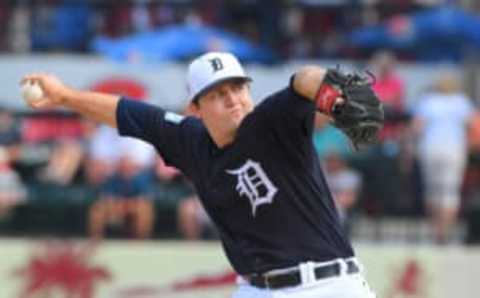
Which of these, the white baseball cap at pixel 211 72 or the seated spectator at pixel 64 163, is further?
the seated spectator at pixel 64 163

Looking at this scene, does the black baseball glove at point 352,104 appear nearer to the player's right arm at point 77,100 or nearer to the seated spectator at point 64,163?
the player's right arm at point 77,100

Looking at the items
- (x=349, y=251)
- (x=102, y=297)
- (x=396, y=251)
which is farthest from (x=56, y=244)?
(x=349, y=251)

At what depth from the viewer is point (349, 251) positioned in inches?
239

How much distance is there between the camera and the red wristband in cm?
536

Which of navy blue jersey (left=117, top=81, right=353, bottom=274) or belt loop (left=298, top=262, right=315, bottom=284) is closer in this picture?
navy blue jersey (left=117, top=81, right=353, bottom=274)

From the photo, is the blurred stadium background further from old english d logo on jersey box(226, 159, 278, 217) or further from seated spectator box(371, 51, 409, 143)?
old english d logo on jersey box(226, 159, 278, 217)

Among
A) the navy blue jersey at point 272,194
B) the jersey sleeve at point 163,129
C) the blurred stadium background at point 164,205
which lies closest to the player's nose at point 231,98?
the navy blue jersey at point 272,194

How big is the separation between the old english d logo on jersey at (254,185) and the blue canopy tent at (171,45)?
8.26 metres

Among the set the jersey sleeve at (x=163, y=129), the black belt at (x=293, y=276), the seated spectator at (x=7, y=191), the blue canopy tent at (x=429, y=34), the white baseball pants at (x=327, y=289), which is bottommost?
the seated spectator at (x=7, y=191)

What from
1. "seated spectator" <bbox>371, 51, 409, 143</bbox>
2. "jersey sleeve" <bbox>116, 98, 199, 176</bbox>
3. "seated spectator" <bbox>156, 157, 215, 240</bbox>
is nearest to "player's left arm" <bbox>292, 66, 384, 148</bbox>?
"jersey sleeve" <bbox>116, 98, 199, 176</bbox>

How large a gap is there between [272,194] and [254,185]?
3.1 inches

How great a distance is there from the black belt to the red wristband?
0.81 m

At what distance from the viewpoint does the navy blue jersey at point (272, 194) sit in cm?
579

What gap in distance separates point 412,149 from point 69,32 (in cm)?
442
